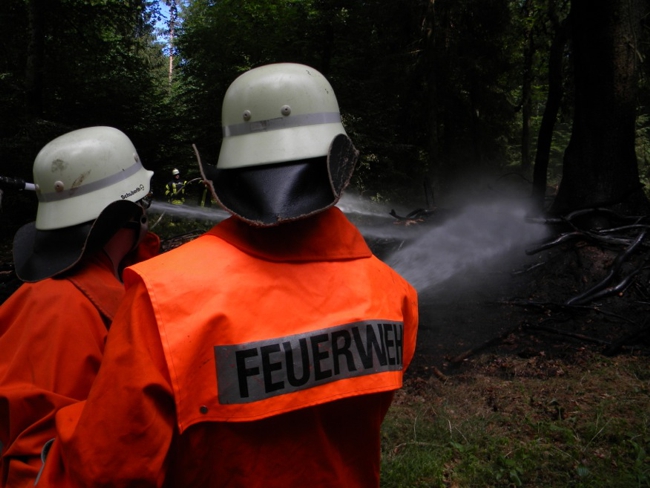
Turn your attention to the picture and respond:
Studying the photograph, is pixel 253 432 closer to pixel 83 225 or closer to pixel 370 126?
pixel 83 225

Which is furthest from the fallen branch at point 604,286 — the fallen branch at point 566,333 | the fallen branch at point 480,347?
the fallen branch at point 480,347

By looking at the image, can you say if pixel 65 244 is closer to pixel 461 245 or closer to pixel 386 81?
pixel 461 245

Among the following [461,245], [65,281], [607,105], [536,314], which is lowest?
[461,245]

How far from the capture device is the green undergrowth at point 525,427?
3.40 metres

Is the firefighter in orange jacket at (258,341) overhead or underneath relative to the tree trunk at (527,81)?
overhead

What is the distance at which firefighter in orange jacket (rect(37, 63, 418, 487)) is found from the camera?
1.26 metres

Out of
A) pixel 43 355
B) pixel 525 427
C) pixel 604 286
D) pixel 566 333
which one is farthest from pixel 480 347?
pixel 43 355

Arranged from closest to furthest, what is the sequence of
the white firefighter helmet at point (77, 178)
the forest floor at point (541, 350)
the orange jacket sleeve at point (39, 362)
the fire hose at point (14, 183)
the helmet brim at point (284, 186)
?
1. the helmet brim at point (284, 186)
2. the orange jacket sleeve at point (39, 362)
3. the white firefighter helmet at point (77, 178)
4. the fire hose at point (14, 183)
5. the forest floor at point (541, 350)

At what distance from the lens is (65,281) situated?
1.89m

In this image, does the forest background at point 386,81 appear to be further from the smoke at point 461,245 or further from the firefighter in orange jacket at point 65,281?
the firefighter in orange jacket at point 65,281

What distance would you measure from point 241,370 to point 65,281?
0.90 meters

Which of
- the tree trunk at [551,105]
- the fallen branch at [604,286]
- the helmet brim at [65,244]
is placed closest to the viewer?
the helmet brim at [65,244]

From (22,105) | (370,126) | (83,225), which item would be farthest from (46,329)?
(370,126)

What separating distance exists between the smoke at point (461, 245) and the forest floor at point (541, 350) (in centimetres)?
29
